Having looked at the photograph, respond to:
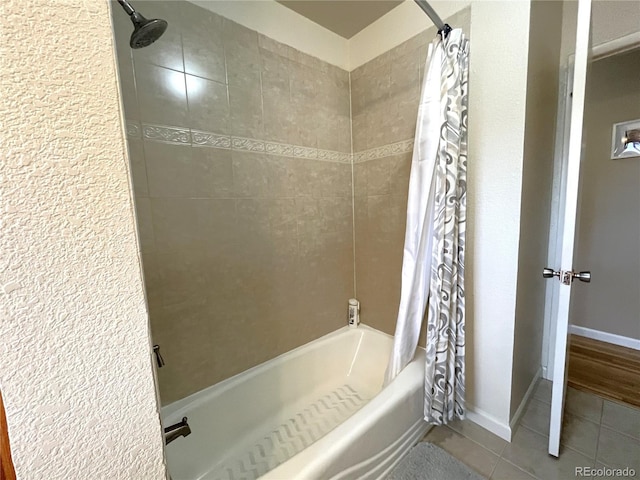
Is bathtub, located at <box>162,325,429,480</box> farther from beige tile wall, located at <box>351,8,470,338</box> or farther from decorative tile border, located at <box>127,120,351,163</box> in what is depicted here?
decorative tile border, located at <box>127,120,351,163</box>

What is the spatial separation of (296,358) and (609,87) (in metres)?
3.06

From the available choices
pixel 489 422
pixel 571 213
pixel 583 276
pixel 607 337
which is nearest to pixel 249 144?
pixel 571 213

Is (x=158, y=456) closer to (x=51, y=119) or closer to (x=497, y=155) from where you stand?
(x=51, y=119)

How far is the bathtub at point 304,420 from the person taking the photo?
1006 millimetres

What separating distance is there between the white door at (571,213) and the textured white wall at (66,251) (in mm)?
1374

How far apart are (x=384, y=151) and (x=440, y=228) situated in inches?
25.8

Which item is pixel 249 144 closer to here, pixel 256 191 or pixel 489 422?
pixel 256 191

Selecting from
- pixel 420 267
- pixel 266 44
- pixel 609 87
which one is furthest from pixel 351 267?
pixel 609 87

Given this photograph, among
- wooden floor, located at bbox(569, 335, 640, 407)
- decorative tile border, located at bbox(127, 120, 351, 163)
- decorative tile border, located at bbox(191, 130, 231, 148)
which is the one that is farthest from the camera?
wooden floor, located at bbox(569, 335, 640, 407)

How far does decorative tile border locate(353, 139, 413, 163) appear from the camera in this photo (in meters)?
1.52

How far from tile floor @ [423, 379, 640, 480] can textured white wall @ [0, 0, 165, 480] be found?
4.88 ft

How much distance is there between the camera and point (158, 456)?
1.50 feet
